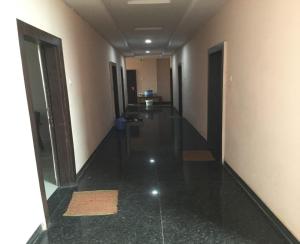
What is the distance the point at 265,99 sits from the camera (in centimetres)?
235

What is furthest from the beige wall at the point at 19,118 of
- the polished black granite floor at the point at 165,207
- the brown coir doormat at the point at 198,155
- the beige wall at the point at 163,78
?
the beige wall at the point at 163,78

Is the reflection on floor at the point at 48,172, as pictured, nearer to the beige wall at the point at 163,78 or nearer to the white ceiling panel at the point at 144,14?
the white ceiling panel at the point at 144,14

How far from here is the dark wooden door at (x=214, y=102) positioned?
412 cm

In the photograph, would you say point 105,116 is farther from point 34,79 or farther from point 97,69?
point 34,79

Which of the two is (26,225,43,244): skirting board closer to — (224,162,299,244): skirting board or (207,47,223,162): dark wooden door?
(224,162,299,244): skirting board

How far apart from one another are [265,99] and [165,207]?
158 centimetres

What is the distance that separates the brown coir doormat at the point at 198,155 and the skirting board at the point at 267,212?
0.78m

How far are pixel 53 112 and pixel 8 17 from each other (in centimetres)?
134

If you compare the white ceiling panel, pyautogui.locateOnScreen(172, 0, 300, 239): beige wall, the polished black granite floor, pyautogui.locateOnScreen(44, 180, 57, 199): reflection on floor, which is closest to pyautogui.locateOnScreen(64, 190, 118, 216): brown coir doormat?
the polished black granite floor

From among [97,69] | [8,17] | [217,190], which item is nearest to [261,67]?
[217,190]

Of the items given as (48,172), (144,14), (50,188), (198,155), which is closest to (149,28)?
(144,14)

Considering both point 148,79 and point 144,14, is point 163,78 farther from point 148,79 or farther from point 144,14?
point 144,14

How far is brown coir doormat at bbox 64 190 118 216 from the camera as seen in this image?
2580 mm

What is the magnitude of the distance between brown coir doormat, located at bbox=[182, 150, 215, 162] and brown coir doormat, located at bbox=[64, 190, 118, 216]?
164 cm
